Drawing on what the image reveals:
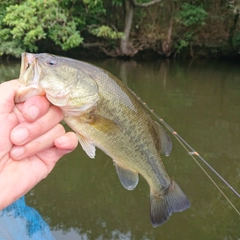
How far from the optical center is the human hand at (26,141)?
174 cm

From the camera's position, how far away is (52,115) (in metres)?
1.87

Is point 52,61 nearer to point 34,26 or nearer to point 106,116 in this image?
point 106,116

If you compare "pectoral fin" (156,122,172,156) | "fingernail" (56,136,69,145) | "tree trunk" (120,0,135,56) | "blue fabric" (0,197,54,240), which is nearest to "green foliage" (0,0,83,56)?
"tree trunk" (120,0,135,56)

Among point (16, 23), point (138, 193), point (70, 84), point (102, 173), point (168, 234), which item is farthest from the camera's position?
point (16, 23)

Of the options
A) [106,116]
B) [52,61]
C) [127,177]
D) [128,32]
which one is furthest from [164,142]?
[128,32]

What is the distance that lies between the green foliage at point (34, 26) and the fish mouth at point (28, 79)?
1572 centimetres

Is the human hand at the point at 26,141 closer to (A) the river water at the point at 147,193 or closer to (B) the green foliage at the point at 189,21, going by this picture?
(A) the river water at the point at 147,193

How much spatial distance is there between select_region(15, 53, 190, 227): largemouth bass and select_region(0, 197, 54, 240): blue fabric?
140cm

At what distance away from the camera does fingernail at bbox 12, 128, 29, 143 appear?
5.73 feet

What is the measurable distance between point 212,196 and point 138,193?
1143 millimetres

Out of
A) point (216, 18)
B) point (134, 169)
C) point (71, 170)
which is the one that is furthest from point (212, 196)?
point (216, 18)

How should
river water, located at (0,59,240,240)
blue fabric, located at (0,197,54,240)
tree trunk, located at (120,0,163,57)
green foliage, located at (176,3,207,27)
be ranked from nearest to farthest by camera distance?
1. blue fabric, located at (0,197,54,240)
2. river water, located at (0,59,240,240)
3. tree trunk, located at (120,0,163,57)
4. green foliage, located at (176,3,207,27)

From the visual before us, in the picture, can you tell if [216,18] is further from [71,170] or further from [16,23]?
[71,170]

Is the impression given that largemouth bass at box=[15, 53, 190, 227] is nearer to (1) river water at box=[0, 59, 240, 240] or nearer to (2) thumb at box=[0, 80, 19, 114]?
(2) thumb at box=[0, 80, 19, 114]
